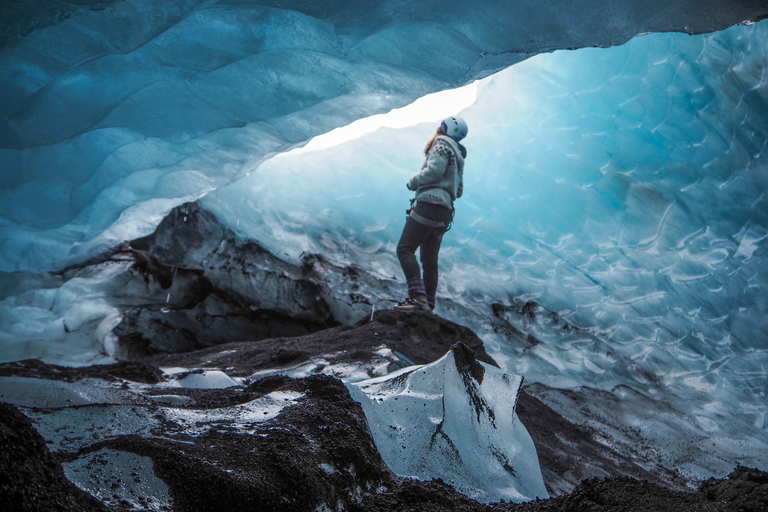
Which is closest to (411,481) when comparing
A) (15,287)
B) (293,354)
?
(293,354)

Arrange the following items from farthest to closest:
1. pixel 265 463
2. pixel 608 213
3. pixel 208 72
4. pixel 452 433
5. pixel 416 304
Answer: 1. pixel 608 213
2. pixel 416 304
3. pixel 208 72
4. pixel 452 433
5. pixel 265 463

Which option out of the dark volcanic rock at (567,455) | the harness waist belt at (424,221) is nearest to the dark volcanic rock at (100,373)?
the dark volcanic rock at (567,455)

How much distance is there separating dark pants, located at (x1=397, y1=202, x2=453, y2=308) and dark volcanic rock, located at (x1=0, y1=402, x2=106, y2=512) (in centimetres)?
334

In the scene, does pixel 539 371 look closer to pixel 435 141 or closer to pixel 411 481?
pixel 435 141

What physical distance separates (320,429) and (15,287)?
3940mm

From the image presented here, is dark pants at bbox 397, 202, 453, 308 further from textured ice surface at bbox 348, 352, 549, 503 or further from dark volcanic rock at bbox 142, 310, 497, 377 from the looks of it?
textured ice surface at bbox 348, 352, 549, 503

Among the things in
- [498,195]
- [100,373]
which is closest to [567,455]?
[100,373]

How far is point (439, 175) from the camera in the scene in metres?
4.43

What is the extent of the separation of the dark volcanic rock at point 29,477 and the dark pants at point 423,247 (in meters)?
3.34

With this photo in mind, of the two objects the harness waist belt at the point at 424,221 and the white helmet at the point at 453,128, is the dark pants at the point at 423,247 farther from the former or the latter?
the white helmet at the point at 453,128

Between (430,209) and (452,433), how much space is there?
8.58 feet

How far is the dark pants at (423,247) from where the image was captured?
442 centimetres

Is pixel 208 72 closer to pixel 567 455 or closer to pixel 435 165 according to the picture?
pixel 435 165

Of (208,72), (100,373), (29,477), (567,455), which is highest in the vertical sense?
(208,72)
